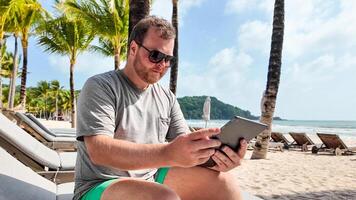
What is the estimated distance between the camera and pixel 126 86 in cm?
204

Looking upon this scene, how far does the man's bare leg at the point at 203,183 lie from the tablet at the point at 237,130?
42cm

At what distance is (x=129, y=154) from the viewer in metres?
1.60

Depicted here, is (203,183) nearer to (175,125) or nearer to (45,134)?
(175,125)

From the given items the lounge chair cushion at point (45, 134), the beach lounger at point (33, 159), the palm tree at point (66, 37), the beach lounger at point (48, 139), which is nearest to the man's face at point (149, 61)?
the beach lounger at point (33, 159)

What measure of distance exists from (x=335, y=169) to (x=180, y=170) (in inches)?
391

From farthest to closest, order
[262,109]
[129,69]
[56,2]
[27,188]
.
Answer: [56,2], [262,109], [27,188], [129,69]

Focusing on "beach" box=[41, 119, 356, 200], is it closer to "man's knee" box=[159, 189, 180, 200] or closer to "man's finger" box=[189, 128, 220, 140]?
"man's knee" box=[159, 189, 180, 200]

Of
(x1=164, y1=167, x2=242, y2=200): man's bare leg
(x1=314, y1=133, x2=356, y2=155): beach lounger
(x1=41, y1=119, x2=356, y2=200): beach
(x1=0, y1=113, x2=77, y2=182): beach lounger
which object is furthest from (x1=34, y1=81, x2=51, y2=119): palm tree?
(x1=164, y1=167, x2=242, y2=200): man's bare leg

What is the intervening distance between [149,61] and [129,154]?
0.61 m

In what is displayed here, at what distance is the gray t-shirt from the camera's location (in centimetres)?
177

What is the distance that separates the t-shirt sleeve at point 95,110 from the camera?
5.66 feet

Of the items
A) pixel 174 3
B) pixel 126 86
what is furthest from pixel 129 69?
pixel 174 3

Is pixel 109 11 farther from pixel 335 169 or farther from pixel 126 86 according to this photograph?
pixel 126 86

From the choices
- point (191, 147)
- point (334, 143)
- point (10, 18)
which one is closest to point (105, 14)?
point (10, 18)
